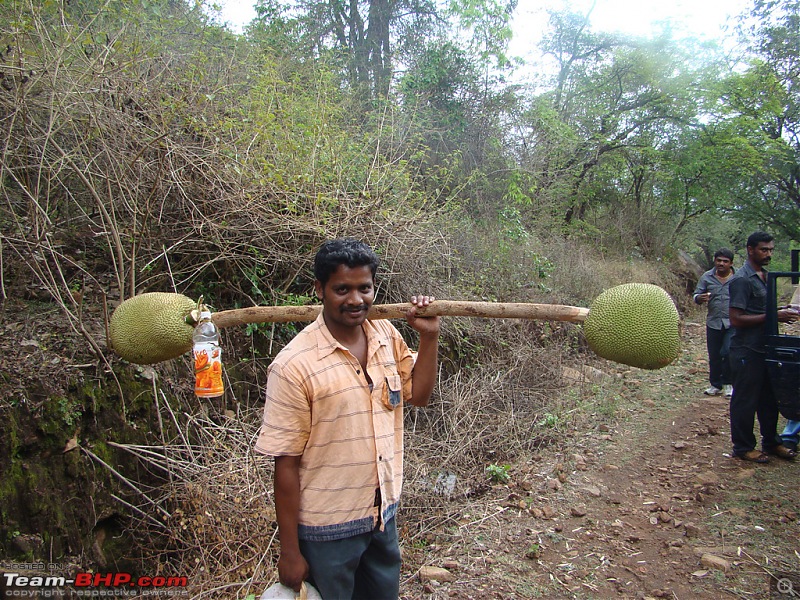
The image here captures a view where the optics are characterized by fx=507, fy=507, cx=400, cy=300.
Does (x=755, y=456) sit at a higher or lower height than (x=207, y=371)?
lower

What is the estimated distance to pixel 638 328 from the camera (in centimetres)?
154

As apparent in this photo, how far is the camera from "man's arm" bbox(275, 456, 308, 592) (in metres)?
1.49

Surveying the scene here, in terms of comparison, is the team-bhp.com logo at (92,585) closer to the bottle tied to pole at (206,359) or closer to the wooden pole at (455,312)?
the bottle tied to pole at (206,359)

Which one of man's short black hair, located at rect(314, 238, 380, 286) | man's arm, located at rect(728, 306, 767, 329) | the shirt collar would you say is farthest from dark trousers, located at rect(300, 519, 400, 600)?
man's arm, located at rect(728, 306, 767, 329)

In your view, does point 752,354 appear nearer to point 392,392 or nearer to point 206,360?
point 392,392

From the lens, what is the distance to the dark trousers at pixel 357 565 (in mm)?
1535

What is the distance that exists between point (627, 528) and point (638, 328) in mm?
2255

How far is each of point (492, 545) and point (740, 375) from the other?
2305mm

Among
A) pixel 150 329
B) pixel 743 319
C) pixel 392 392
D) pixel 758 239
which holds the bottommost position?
pixel 743 319

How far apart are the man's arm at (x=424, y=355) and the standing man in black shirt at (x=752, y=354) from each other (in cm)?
307

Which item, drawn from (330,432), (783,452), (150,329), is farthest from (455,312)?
(783,452)

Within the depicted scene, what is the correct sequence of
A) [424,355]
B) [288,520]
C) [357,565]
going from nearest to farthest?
1. [288,520]
2. [357,565]
3. [424,355]

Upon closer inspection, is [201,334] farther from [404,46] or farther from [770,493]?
[404,46]

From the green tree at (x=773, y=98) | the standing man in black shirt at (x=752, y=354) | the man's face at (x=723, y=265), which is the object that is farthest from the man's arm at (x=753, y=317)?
the green tree at (x=773, y=98)
